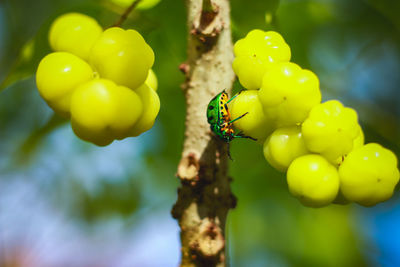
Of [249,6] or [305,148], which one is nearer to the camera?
[305,148]

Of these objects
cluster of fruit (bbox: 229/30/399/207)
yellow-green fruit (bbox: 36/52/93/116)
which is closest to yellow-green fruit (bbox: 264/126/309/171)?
cluster of fruit (bbox: 229/30/399/207)

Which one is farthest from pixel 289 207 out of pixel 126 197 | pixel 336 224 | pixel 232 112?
pixel 232 112

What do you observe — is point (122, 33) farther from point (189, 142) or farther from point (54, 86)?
point (189, 142)

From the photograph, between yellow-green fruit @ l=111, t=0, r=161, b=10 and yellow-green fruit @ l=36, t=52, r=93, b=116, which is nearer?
yellow-green fruit @ l=36, t=52, r=93, b=116

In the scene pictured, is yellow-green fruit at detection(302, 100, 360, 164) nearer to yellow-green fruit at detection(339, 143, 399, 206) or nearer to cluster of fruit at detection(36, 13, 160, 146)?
yellow-green fruit at detection(339, 143, 399, 206)

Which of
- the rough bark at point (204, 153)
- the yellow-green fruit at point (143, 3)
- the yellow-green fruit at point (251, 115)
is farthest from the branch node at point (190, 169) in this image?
the yellow-green fruit at point (143, 3)

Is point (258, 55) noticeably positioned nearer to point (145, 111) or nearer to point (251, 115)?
point (251, 115)
